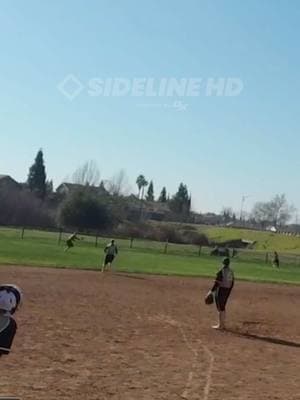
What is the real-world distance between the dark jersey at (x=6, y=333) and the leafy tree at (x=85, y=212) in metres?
77.9

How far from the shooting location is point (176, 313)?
18672 millimetres

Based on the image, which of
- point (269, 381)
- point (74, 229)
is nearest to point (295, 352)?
point (269, 381)

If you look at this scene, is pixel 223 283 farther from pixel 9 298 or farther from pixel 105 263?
pixel 105 263

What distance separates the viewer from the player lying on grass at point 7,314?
4730mm

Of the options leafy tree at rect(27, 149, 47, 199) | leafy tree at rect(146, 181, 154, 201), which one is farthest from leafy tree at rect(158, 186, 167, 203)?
leafy tree at rect(27, 149, 47, 199)

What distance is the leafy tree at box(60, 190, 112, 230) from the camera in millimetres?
82938

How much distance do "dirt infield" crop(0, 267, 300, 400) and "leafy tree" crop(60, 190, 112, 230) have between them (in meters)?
59.0

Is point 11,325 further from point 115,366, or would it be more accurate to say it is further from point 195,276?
point 195,276

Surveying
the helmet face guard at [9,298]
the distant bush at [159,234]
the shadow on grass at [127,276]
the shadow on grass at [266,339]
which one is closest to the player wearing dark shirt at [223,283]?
the shadow on grass at [266,339]

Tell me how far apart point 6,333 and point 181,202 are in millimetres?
144202

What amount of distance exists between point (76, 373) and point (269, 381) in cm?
298

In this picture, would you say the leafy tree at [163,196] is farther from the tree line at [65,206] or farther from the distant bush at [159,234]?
the distant bush at [159,234]

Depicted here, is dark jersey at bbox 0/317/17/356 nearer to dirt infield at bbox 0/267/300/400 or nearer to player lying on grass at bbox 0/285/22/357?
player lying on grass at bbox 0/285/22/357

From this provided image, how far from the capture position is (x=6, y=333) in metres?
4.75
